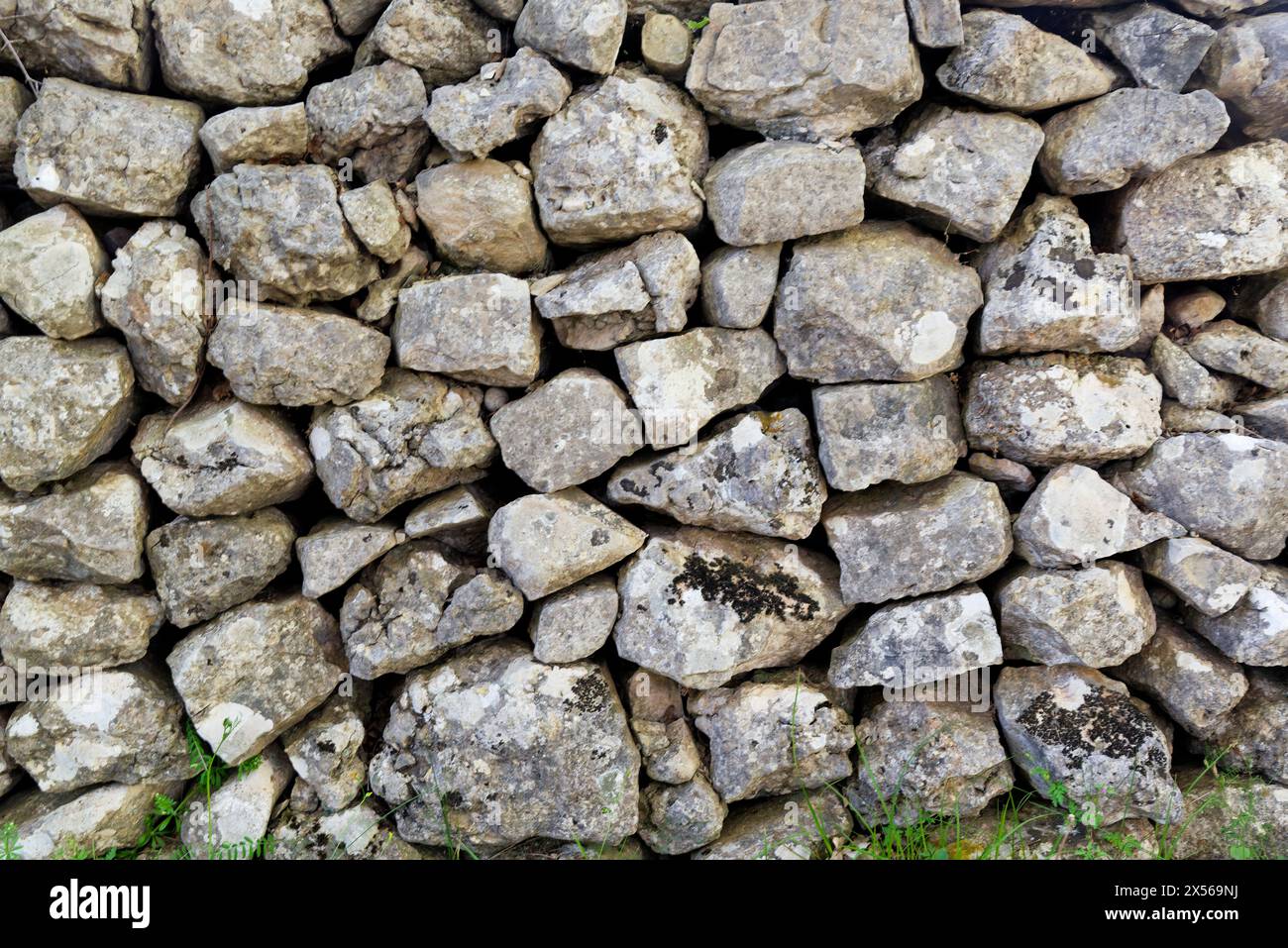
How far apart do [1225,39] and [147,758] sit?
4830 millimetres

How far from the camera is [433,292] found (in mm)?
3350

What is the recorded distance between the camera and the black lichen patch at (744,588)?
342cm

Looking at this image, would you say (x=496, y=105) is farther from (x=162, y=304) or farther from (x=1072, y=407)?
(x=1072, y=407)

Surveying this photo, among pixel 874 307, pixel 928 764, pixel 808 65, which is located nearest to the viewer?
pixel 808 65

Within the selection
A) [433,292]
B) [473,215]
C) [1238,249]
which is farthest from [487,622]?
[1238,249]

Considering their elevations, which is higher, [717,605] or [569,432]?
[569,432]

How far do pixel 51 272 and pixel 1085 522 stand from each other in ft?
12.6

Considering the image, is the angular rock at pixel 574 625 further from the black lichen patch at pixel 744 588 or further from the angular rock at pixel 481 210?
the angular rock at pixel 481 210

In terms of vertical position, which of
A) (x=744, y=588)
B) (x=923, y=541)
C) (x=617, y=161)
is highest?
(x=617, y=161)

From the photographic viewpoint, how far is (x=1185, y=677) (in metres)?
3.37

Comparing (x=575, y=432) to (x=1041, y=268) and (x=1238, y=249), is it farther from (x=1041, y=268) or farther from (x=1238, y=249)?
(x=1238, y=249)

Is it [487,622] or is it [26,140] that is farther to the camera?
[487,622]

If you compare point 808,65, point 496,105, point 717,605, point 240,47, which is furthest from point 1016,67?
point 240,47

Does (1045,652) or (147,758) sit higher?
(1045,652)
